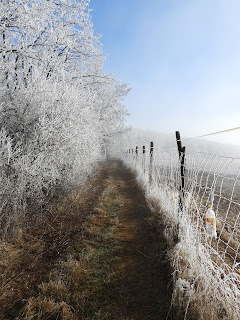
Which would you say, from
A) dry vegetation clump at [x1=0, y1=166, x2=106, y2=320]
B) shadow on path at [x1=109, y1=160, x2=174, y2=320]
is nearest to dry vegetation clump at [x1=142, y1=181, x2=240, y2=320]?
shadow on path at [x1=109, y1=160, x2=174, y2=320]

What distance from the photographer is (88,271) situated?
298 cm

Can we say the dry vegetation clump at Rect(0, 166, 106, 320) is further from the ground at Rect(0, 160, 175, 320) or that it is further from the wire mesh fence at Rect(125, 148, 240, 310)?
the wire mesh fence at Rect(125, 148, 240, 310)

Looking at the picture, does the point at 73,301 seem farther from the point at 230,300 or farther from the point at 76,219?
the point at 76,219

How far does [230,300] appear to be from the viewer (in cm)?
196

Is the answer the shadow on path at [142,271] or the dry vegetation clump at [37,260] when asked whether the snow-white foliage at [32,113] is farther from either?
the shadow on path at [142,271]

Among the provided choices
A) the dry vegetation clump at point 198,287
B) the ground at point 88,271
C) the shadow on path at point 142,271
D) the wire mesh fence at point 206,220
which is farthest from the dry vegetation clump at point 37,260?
the wire mesh fence at point 206,220

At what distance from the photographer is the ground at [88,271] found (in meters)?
2.28

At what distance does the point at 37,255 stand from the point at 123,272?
1481mm

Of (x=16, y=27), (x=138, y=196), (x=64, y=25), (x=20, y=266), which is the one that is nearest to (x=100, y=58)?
(x=64, y=25)

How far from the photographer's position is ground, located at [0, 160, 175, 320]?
2.28 m

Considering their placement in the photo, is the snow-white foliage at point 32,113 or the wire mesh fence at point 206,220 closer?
the wire mesh fence at point 206,220

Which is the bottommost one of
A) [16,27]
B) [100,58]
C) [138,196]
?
[138,196]

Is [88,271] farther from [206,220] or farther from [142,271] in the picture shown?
[206,220]

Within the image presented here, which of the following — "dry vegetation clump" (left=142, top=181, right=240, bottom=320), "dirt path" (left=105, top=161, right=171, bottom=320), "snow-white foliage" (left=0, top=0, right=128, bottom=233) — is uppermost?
"snow-white foliage" (left=0, top=0, right=128, bottom=233)
